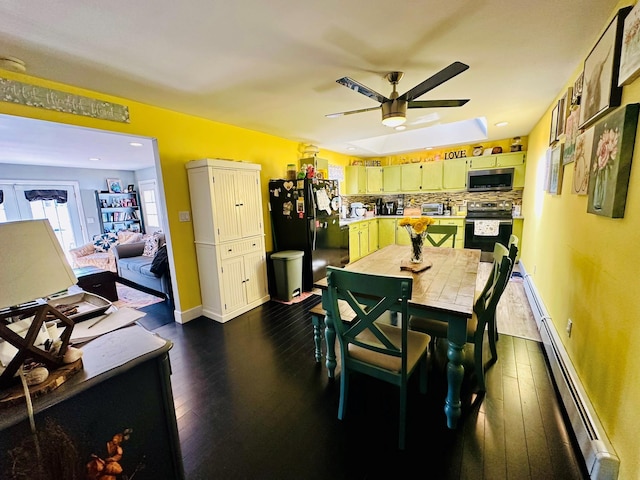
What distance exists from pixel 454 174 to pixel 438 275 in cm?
395

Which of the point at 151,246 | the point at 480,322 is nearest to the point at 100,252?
the point at 151,246

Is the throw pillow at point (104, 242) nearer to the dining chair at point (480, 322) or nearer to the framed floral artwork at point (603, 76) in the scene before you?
the dining chair at point (480, 322)

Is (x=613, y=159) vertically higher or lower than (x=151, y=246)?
higher

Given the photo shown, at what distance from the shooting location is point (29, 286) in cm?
87

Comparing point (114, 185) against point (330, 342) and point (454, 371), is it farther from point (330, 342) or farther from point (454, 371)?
point (454, 371)

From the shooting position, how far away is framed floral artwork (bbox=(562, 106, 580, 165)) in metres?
1.98

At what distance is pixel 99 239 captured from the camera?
580cm

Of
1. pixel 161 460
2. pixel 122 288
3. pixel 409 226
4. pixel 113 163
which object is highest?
pixel 113 163

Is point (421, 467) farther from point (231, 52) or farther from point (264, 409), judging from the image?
point (231, 52)

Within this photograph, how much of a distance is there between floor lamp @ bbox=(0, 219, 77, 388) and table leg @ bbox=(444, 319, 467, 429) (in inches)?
68.8

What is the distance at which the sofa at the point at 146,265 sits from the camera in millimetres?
3589

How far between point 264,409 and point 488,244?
467cm

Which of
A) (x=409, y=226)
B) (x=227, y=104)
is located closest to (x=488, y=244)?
(x=409, y=226)

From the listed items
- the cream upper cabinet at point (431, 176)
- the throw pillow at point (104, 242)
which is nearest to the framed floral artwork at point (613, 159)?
the cream upper cabinet at point (431, 176)
